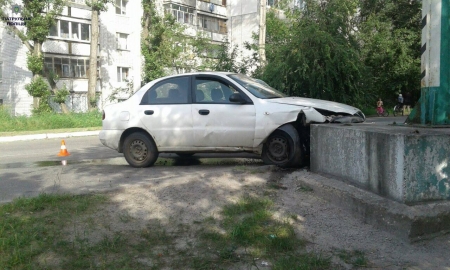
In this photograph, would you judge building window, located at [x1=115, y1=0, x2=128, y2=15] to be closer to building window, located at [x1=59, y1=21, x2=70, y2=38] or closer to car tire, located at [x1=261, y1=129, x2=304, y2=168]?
building window, located at [x1=59, y1=21, x2=70, y2=38]

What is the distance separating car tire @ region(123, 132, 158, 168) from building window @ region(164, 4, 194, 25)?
37.3 m

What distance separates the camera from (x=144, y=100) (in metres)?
7.95

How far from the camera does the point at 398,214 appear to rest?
14.3 ft

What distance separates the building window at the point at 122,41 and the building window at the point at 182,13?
5.04 meters

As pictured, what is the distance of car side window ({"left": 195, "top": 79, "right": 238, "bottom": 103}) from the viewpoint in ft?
24.8

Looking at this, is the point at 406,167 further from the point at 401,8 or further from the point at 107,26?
the point at 107,26

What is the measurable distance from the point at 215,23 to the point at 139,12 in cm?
1085

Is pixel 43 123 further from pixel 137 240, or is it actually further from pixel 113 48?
pixel 113 48

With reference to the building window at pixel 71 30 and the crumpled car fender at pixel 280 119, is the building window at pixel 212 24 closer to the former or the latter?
the building window at pixel 71 30

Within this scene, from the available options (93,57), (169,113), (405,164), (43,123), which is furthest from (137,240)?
(93,57)

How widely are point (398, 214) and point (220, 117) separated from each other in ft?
12.1

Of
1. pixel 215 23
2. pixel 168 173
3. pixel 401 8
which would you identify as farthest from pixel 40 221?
pixel 215 23

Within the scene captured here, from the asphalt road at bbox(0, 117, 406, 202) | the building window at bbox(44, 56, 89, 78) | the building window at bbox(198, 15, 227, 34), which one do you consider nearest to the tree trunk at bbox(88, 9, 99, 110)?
the building window at bbox(44, 56, 89, 78)

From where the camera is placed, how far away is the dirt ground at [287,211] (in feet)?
13.6
